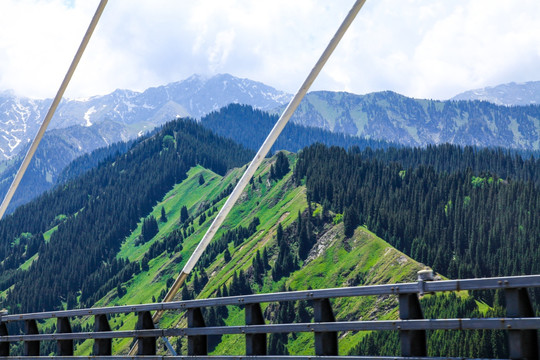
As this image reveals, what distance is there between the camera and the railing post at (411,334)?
1059cm

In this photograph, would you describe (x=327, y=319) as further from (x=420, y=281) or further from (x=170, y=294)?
(x=170, y=294)

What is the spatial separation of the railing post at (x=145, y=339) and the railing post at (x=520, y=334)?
7.73 m

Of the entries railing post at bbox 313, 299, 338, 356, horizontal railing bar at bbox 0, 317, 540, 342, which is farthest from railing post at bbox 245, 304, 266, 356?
railing post at bbox 313, 299, 338, 356

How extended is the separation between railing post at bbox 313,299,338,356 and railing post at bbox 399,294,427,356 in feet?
4.77

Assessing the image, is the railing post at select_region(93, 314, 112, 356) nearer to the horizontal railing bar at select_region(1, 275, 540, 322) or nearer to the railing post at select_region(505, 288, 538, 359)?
the horizontal railing bar at select_region(1, 275, 540, 322)

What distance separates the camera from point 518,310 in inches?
375

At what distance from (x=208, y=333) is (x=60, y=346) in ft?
18.3

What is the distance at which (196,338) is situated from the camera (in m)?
14.3

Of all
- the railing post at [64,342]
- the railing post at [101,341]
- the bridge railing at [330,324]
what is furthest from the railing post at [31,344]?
the railing post at [101,341]

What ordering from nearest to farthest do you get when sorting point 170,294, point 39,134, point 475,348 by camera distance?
point 170,294 → point 39,134 → point 475,348

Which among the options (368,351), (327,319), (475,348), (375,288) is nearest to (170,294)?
(327,319)

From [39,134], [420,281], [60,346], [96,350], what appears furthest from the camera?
[39,134]

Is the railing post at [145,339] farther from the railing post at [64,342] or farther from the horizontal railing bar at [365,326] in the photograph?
the railing post at [64,342]

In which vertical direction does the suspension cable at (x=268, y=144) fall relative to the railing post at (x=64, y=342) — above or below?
above
